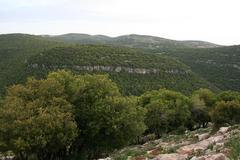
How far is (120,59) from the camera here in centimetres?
15712

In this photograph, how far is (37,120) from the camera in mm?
42531

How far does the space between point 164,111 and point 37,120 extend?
A: 38.9 m

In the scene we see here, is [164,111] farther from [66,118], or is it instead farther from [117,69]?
[117,69]

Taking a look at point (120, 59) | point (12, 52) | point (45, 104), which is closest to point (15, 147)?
point (45, 104)

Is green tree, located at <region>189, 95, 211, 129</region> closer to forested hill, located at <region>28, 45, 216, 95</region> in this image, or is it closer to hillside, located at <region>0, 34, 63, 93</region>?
forested hill, located at <region>28, 45, 216, 95</region>

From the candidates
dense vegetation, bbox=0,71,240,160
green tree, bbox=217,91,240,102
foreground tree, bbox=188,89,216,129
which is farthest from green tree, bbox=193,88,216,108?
dense vegetation, bbox=0,71,240,160

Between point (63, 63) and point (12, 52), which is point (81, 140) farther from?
point (12, 52)

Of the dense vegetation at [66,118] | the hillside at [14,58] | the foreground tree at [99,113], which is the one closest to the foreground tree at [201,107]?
the dense vegetation at [66,118]

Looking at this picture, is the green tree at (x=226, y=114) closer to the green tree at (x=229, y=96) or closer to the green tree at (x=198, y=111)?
the green tree at (x=229, y=96)

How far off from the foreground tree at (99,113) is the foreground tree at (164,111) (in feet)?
84.7

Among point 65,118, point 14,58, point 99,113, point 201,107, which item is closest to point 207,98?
point 201,107

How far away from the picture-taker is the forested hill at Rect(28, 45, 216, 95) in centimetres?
14062

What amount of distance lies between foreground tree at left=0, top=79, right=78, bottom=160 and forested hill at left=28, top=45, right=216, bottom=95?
83648 mm

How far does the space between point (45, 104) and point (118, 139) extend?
28.3 ft
